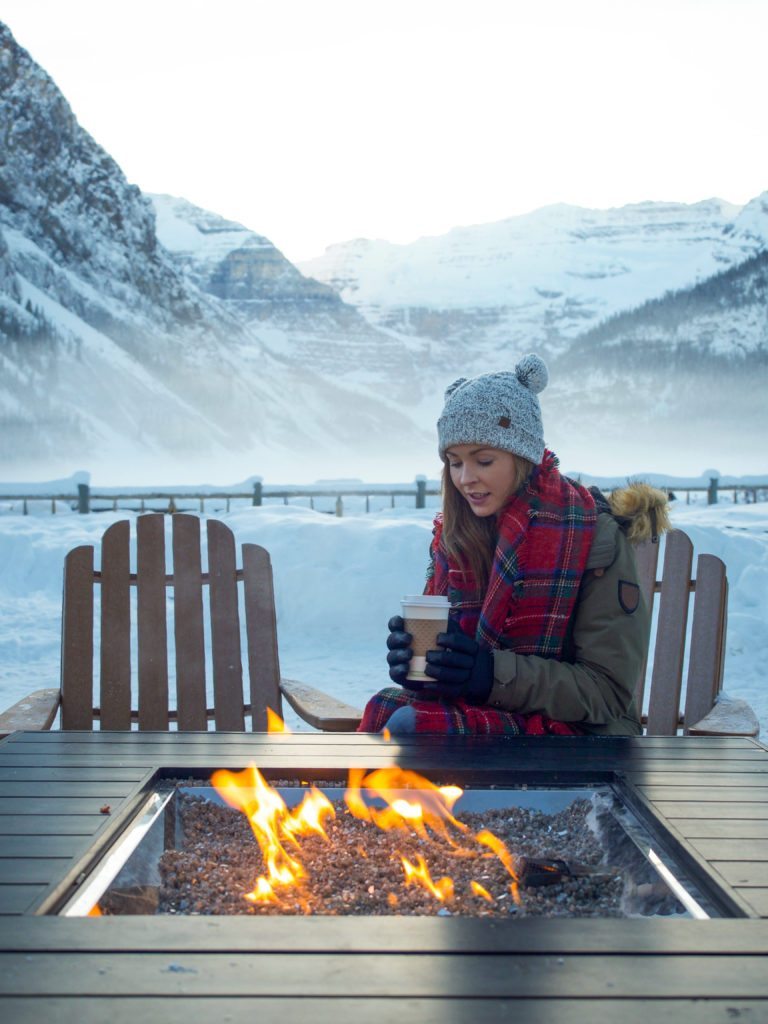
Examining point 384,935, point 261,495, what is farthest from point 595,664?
point 261,495

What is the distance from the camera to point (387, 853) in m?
1.73

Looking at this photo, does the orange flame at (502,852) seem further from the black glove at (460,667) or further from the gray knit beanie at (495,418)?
the gray knit beanie at (495,418)

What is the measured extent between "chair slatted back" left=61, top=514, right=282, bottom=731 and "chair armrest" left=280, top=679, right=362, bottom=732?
33cm

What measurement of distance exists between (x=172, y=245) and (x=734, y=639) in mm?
188320

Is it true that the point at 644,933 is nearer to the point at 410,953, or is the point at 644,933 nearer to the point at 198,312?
the point at 410,953

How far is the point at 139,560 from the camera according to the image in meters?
3.36

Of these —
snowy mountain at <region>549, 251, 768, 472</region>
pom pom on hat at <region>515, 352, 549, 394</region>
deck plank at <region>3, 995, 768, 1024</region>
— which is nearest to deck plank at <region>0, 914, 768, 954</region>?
deck plank at <region>3, 995, 768, 1024</region>

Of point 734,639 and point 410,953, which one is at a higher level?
point 410,953

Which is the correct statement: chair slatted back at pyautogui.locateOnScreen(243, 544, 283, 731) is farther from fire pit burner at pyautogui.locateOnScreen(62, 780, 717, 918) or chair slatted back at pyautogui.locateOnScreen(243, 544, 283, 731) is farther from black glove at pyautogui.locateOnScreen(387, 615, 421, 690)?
fire pit burner at pyautogui.locateOnScreen(62, 780, 717, 918)

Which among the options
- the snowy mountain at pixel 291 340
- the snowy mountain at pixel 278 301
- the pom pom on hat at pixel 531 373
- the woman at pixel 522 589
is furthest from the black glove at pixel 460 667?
the snowy mountain at pixel 278 301

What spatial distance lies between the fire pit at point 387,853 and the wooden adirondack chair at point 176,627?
140 centimetres

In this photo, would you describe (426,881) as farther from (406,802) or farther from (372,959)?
(372,959)

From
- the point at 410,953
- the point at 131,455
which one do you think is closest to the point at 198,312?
the point at 131,455

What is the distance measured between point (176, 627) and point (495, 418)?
1.47m
